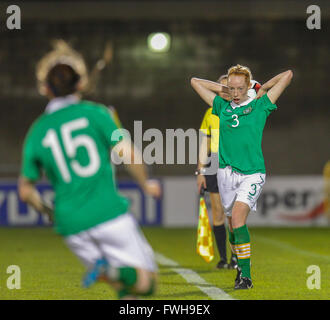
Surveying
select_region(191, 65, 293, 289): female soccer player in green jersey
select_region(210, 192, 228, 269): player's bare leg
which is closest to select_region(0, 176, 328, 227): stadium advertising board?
select_region(210, 192, 228, 269): player's bare leg

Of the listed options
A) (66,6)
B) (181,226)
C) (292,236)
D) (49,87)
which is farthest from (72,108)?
(66,6)

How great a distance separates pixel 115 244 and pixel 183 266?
19.7ft

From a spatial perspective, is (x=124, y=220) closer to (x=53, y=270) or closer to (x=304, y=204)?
(x=53, y=270)

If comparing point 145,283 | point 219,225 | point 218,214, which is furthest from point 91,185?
point 219,225

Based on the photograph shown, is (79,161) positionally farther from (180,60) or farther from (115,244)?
(180,60)

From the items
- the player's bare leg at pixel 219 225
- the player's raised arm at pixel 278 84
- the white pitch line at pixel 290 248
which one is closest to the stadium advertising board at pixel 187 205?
the white pitch line at pixel 290 248

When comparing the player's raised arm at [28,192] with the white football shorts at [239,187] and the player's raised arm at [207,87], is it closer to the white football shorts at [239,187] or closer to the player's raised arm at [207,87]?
the white football shorts at [239,187]

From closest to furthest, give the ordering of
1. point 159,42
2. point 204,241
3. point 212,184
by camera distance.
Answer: point 204,241 < point 212,184 < point 159,42

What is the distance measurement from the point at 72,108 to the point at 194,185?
46.9ft

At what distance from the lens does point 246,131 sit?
8156mm

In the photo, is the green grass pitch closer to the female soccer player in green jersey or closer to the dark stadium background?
the female soccer player in green jersey

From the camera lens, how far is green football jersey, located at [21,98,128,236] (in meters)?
4.87

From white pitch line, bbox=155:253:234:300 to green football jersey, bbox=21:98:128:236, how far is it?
2925 mm

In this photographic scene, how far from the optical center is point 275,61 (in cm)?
2486
